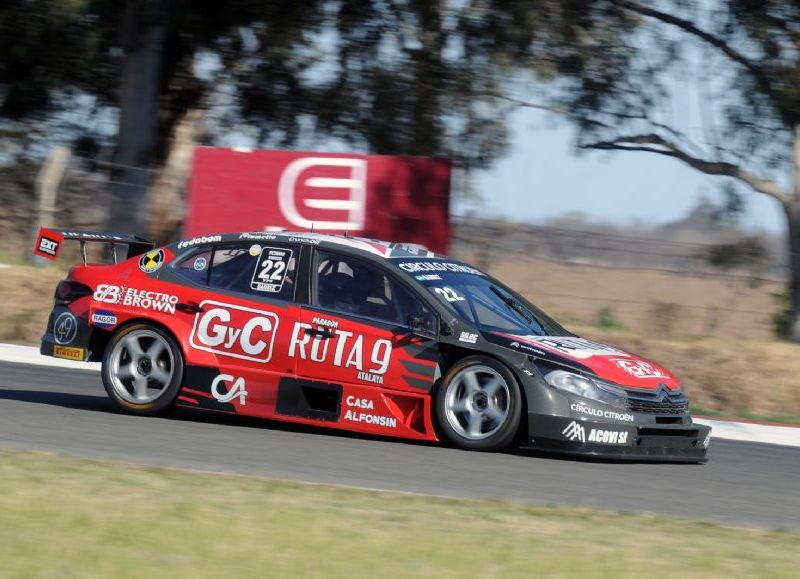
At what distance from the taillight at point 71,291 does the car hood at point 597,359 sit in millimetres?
3278

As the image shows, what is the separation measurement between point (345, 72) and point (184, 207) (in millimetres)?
5894

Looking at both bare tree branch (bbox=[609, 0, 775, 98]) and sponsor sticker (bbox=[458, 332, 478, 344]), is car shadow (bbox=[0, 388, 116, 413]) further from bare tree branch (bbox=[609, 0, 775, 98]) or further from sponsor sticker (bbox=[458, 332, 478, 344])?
bare tree branch (bbox=[609, 0, 775, 98])

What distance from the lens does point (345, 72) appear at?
22.6 metres

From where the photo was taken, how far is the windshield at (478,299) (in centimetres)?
933

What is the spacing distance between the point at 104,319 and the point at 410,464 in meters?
2.94

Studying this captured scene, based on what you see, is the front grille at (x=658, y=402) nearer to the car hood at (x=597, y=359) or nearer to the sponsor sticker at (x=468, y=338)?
the car hood at (x=597, y=359)

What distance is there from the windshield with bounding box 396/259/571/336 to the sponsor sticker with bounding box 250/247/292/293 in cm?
86

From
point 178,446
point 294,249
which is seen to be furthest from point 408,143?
point 178,446

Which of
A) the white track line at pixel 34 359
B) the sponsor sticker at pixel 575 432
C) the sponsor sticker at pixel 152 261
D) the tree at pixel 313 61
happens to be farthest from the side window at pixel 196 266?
the tree at pixel 313 61

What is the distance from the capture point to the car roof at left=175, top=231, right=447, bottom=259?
9641 millimetres

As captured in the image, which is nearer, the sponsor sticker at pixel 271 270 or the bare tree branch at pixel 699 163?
the sponsor sticker at pixel 271 270

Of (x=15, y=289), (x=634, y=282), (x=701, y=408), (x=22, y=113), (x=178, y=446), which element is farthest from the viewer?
(x=22, y=113)

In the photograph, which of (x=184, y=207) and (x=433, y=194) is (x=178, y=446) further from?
(x=184, y=207)

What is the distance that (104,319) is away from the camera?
9.91 meters
